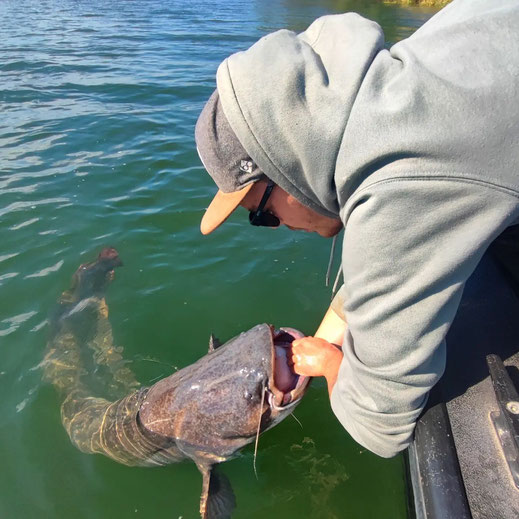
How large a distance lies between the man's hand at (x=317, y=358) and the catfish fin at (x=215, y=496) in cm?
104

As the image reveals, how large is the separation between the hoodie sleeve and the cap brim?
Answer: 22.5 inches

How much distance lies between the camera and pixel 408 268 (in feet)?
4.98

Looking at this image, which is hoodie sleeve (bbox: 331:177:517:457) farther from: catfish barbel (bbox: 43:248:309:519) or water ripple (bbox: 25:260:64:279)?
water ripple (bbox: 25:260:64:279)

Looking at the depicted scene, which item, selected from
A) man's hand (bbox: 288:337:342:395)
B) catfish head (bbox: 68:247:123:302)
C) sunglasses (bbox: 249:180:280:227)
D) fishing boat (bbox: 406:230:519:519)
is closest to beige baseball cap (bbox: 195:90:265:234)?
sunglasses (bbox: 249:180:280:227)

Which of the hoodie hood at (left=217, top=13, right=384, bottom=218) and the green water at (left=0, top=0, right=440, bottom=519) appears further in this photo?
the green water at (left=0, top=0, right=440, bottom=519)

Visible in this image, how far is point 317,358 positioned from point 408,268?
115 cm

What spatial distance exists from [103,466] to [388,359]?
8.79ft

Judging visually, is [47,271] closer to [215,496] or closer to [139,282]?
[139,282]

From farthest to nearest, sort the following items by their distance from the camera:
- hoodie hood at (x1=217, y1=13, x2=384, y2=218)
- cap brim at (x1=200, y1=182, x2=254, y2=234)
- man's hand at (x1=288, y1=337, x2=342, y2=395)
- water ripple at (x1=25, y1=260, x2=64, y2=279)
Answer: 1. water ripple at (x1=25, y1=260, x2=64, y2=279)
2. man's hand at (x1=288, y1=337, x2=342, y2=395)
3. cap brim at (x1=200, y1=182, x2=254, y2=234)
4. hoodie hood at (x1=217, y1=13, x2=384, y2=218)

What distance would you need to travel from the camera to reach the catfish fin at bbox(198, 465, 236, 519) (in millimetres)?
2965

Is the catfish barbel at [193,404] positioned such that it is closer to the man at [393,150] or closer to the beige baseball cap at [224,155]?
the man at [393,150]

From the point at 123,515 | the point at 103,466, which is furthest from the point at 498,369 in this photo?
the point at 103,466

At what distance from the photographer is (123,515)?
318 cm

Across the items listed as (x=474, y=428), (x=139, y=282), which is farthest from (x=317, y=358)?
(x=139, y=282)
